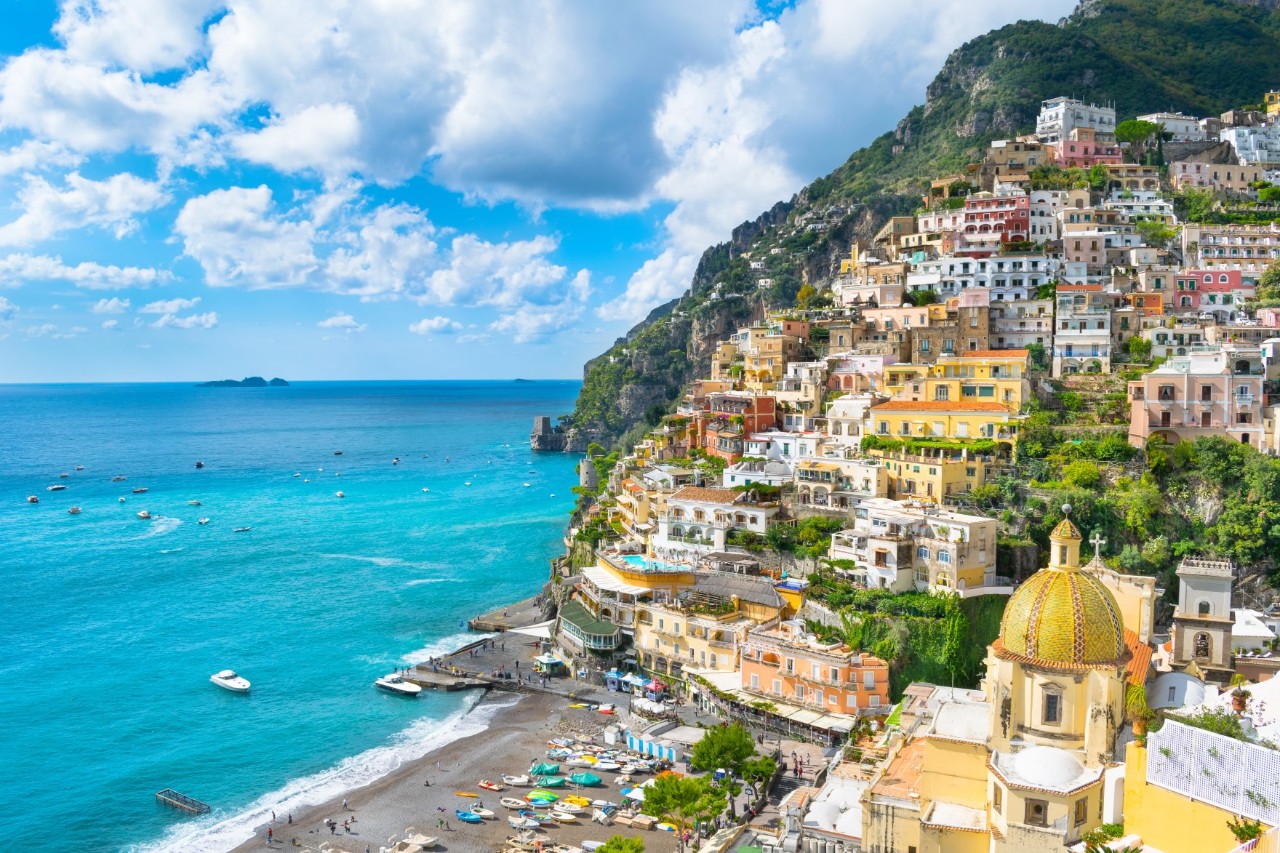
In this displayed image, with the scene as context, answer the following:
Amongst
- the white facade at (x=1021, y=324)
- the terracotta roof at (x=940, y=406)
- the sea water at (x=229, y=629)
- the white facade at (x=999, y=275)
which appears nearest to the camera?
the sea water at (x=229, y=629)

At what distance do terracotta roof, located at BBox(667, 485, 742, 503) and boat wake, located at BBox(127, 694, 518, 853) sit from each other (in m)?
15.2

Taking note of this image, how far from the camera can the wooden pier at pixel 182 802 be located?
39.0 metres

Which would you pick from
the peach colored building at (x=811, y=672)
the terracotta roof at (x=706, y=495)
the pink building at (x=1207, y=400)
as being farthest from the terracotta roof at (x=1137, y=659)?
the terracotta roof at (x=706, y=495)

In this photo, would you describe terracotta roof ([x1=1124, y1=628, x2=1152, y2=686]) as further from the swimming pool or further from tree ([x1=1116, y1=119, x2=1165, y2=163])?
tree ([x1=1116, y1=119, x2=1165, y2=163])

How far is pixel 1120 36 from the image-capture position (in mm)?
132750

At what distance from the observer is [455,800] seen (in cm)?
3888

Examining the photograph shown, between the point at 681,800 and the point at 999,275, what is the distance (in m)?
55.3

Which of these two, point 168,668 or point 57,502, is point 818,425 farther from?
point 57,502

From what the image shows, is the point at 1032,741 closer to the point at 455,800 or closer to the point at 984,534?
the point at 984,534

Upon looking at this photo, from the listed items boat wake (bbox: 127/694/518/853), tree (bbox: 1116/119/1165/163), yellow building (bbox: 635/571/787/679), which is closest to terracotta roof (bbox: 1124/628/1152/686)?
yellow building (bbox: 635/571/787/679)

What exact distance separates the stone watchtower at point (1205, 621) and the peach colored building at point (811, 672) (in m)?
11.8

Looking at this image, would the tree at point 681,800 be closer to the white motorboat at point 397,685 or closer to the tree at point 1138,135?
the white motorboat at point 397,685

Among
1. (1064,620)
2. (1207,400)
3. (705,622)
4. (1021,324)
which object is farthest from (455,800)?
(1021,324)

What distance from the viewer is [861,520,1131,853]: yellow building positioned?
2178 centimetres
